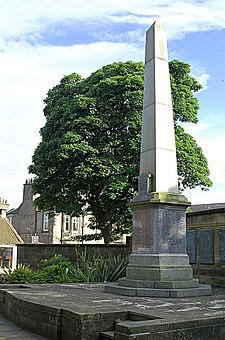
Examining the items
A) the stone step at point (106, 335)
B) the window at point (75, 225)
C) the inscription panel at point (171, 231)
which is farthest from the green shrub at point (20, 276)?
the window at point (75, 225)

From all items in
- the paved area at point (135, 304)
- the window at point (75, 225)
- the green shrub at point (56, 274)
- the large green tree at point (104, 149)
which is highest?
the large green tree at point (104, 149)

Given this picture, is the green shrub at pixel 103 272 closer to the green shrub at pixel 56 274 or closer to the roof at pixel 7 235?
the green shrub at pixel 56 274

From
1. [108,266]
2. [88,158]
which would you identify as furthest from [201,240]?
[88,158]

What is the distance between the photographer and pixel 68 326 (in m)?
5.93

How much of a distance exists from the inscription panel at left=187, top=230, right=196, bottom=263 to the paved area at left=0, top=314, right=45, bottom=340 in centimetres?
645

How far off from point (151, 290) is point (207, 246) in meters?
4.22

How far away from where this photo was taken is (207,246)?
40.1ft

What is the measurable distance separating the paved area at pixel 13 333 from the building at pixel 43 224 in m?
36.6

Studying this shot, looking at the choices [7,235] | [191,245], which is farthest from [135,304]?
[7,235]

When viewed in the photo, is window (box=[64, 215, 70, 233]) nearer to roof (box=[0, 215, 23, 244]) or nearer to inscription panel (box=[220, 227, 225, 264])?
roof (box=[0, 215, 23, 244])

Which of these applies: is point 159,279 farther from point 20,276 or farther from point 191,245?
point 20,276

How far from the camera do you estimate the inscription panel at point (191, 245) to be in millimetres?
12672

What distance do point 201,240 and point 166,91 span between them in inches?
183

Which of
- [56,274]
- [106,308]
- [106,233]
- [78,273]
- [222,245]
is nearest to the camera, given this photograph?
[106,308]
